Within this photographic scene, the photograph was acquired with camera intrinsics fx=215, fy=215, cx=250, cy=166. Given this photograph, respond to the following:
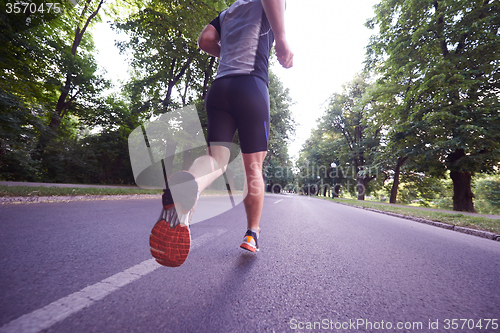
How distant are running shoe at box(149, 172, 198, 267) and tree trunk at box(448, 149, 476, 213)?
1481 cm

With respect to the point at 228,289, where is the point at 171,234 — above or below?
above

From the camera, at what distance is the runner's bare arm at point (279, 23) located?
1.72m

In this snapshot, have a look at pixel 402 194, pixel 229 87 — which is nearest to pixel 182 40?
pixel 229 87

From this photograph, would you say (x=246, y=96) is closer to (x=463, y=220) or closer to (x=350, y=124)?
(x=463, y=220)

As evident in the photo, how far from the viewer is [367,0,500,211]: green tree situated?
9.55 metres

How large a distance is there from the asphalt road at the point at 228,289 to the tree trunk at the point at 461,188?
12.6 meters

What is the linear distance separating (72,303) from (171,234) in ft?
1.71

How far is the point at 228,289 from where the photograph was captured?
51.4 inches

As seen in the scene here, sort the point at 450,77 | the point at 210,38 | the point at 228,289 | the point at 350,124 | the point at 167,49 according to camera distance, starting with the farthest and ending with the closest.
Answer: the point at 350,124, the point at 167,49, the point at 450,77, the point at 210,38, the point at 228,289

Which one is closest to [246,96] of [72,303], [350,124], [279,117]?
[72,303]

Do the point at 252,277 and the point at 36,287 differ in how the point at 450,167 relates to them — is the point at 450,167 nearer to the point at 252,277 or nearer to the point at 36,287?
the point at 252,277

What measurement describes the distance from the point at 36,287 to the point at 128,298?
0.49 metres

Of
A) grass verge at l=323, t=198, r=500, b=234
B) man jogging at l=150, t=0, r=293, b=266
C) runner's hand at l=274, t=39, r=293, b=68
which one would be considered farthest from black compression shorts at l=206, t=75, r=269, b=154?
grass verge at l=323, t=198, r=500, b=234

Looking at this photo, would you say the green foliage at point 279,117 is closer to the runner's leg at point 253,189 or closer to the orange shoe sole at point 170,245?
the runner's leg at point 253,189
